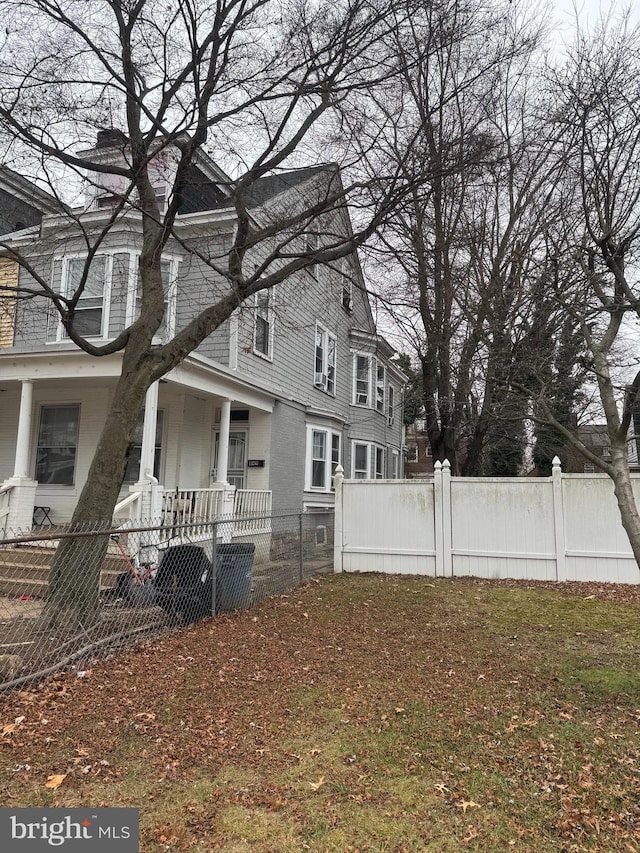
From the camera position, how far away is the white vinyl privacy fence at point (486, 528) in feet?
28.6

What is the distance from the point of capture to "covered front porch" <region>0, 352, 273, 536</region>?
960 cm

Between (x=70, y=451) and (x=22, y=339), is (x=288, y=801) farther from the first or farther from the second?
(x=22, y=339)

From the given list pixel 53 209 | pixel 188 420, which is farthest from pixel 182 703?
pixel 188 420

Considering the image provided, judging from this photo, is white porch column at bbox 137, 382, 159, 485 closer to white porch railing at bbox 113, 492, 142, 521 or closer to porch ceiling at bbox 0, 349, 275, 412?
white porch railing at bbox 113, 492, 142, 521

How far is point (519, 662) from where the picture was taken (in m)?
5.08

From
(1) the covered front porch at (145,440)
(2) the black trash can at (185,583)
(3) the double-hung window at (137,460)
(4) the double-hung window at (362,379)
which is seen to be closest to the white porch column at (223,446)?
(1) the covered front porch at (145,440)

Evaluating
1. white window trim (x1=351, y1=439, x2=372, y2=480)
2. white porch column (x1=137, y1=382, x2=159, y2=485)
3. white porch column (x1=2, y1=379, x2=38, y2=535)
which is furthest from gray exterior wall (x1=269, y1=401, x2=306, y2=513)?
white porch column (x1=2, y1=379, x2=38, y2=535)

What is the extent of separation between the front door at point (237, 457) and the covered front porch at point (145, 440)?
24 millimetres

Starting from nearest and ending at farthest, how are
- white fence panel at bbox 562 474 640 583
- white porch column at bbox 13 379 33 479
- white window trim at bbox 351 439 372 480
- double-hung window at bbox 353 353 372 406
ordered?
white fence panel at bbox 562 474 640 583
white porch column at bbox 13 379 33 479
white window trim at bbox 351 439 372 480
double-hung window at bbox 353 353 372 406

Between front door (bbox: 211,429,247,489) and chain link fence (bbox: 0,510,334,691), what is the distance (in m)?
3.90

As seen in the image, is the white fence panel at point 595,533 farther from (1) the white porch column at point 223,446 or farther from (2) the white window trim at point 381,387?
(2) the white window trim at point 381,387

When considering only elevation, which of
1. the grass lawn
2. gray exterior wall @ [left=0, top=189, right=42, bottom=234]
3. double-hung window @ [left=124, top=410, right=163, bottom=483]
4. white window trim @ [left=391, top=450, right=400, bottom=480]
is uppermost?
gray exterior wall @ [left=0, top=189, right=42, bottom=234]

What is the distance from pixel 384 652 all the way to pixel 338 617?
1428mm

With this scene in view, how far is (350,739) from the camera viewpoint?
141 inches
